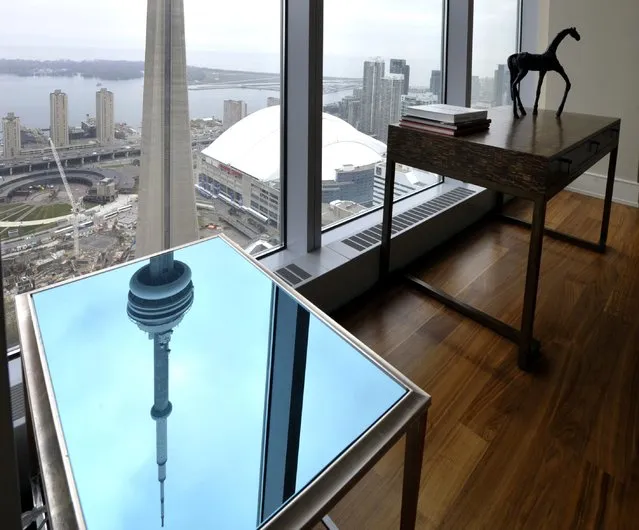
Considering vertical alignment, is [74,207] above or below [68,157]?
below

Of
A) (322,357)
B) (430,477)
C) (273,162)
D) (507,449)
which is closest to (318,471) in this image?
(322,357)

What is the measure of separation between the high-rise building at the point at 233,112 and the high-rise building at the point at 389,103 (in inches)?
33.6

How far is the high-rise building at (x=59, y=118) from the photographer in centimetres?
123

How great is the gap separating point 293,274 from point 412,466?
3.60ft

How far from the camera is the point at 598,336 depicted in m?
1.90

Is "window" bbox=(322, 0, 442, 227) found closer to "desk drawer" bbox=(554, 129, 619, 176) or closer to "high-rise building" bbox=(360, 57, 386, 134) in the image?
"high-rise building" bbox=(360, 57, 386, 134)

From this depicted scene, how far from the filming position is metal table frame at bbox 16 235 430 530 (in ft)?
2.00

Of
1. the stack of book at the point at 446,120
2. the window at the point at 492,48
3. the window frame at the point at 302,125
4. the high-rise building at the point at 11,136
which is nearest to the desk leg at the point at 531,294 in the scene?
the stack of book at the point at 446,120

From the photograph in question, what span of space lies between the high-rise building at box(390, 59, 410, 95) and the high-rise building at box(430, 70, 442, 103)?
1.11ft

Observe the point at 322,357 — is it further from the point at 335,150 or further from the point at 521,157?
the point at 335,150

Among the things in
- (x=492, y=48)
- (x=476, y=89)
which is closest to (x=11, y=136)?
(x=476, y=89)

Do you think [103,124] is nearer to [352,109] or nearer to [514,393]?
[352,109]

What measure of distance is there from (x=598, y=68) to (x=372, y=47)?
199 centimetres

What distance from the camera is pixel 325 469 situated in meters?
0.68
